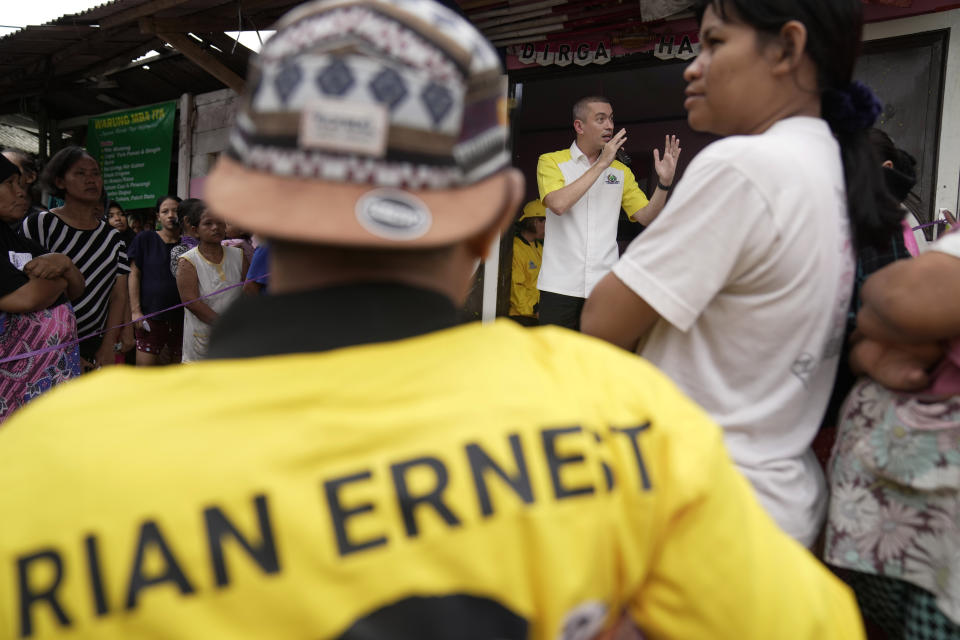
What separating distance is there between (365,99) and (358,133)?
0.03 metres

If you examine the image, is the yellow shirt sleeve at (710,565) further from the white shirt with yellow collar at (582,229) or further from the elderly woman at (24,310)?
the white shirt with yellow collar at (582,229)

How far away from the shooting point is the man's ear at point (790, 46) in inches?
56.0

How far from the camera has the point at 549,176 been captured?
4820mm

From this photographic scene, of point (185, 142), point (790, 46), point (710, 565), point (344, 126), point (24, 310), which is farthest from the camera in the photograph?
point (185, 142)

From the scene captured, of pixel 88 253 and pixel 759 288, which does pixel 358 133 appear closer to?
pixel 759 288

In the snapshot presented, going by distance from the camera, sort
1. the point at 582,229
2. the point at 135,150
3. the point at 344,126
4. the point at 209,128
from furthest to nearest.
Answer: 1. the point at 135,150
2. the point at 209,128
3. the point at 582,229
4. the point at 344,126

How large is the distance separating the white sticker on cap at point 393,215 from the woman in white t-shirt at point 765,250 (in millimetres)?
774

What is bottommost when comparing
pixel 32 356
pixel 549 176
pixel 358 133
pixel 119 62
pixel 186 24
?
pixel 32 356

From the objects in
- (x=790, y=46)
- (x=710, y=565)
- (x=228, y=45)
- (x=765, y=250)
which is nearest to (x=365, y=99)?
(x=710, y=565)

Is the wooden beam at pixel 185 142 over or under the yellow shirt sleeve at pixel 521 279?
over

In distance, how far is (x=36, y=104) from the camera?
1098cm

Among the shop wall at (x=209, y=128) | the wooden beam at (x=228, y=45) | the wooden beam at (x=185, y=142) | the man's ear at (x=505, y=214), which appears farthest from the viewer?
the wooden beam at (x=185, y=142)

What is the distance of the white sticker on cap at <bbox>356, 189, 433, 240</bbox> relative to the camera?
0.66 metres

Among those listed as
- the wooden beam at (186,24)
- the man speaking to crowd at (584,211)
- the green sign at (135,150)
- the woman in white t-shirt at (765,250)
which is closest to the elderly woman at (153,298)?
the wooden beam at (186,24)
